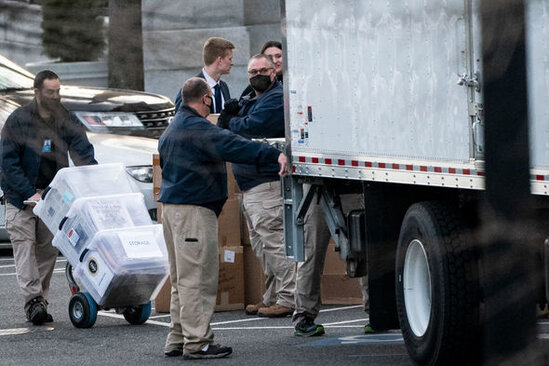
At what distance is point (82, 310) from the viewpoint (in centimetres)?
855

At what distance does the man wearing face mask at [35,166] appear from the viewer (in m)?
8.90

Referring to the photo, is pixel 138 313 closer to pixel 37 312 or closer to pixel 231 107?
pixel 37 312

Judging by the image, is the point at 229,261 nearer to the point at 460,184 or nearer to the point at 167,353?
the point at 167,353

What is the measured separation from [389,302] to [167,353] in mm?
1420

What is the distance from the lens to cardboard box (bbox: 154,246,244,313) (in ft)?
31.3

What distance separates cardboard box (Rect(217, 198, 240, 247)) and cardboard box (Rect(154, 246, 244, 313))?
7 cm

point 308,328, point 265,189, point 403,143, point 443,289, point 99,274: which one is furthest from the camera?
point 265,189

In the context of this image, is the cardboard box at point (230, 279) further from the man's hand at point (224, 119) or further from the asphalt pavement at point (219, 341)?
the man's hand at point (224, 119)

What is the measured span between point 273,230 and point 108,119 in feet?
12.7

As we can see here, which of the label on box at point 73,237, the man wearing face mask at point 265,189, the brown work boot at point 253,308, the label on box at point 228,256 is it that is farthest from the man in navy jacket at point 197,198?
the label on box at point 228,256

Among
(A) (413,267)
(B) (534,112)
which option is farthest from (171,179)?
(B) (534,112)

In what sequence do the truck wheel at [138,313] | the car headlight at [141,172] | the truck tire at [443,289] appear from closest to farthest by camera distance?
the truck tire at [443,289]
the truck wheel at [138,313]
the car headlight at [141,172]

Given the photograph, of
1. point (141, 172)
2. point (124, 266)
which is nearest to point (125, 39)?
point (124, 266)

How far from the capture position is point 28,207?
908cm
